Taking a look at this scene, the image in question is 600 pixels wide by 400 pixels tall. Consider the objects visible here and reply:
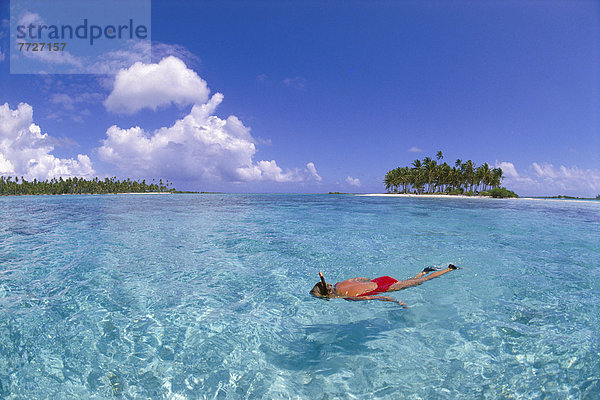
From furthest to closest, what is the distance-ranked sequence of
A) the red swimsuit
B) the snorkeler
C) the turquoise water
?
1. the red swimsuit
2. the snorkeler
3. the turquoise water

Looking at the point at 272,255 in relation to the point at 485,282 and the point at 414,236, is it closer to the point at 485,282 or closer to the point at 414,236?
the point at 485,282

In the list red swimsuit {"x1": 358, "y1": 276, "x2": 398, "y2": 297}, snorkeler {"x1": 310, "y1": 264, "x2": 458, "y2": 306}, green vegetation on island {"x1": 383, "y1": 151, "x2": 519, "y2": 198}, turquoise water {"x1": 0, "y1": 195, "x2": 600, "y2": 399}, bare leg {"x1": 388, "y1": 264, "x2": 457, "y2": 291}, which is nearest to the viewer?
turquoise water {"x1": 0, "y1": 195, "x2": 600, "y2": 399}

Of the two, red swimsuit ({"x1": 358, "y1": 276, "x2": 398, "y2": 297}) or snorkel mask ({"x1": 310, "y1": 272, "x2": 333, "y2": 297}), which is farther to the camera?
red swimsuit ({"x1": 358, "y1": 276, "x2": 398, "y2": 297})

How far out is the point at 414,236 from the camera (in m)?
16.0

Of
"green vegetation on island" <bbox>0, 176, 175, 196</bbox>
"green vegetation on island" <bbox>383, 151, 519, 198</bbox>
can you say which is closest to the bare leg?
"green vegetation on island" <bbox>383, 151, 519, 198</bbox>

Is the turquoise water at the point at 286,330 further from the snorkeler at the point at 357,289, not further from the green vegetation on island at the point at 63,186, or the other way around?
the green vegetation on island at the point at 63,186

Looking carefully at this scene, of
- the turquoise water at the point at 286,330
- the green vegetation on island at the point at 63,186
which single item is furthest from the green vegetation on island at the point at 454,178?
the green vegetation on island at the point at 63,186

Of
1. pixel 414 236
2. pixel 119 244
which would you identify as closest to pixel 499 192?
pixel 414 236

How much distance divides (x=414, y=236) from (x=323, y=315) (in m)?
11.8

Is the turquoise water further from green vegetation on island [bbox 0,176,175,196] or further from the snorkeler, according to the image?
green vegetation on island [bbox 0,176,175,196]

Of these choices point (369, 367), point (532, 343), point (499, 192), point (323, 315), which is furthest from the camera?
point (499, 192)

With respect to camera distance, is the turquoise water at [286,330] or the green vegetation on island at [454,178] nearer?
the turquoise water at [286,330]

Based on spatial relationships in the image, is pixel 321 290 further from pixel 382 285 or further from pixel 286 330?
pixel 382 285

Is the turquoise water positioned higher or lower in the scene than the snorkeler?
lower
